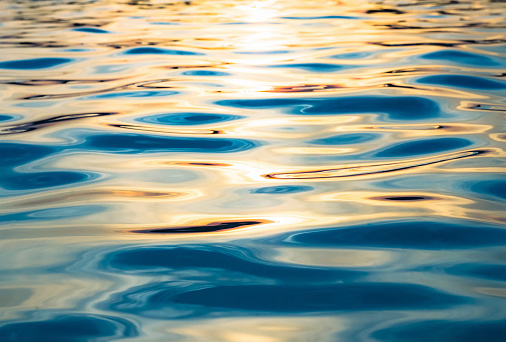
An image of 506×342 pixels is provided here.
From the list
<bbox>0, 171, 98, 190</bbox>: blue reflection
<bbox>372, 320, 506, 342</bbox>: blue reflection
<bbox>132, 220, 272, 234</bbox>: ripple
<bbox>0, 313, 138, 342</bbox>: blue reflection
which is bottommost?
<bbox>372, 320, 506, 342</bbox>: blue reflection

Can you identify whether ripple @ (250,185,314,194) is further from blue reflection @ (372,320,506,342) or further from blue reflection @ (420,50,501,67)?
blue reflection @ (420,50,501,67)

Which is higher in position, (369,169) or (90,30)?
(90,30)

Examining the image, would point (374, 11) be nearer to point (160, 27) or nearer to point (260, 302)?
point (160, 27)

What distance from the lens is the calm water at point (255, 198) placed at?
94 centimetres

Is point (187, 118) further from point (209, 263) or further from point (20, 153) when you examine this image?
point (209, 263)

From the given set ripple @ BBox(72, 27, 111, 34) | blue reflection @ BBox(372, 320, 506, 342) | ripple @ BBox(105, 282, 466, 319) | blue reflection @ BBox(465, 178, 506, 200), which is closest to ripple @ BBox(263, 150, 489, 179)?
blue reflection @ BBox(465, 178, 506, 200)

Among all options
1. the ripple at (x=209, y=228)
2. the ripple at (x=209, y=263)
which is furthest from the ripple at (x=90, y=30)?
the ripple at (x=209, y=263)

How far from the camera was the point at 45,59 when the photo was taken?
133 inches

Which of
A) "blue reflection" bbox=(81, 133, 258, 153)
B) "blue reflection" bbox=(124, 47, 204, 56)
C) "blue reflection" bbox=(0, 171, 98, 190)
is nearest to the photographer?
"blue reflection" bbox=(0, 171, 98, 190)

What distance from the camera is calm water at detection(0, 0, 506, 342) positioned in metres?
0.94

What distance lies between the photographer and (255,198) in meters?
1.42

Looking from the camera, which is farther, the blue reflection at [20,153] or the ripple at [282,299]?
the blue reflection at [20,153]

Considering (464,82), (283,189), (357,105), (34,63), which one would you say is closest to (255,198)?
(283,189)

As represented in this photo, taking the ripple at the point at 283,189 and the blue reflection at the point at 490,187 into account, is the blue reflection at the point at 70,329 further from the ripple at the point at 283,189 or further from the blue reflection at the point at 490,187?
the blue reflection at the point at 490,187
